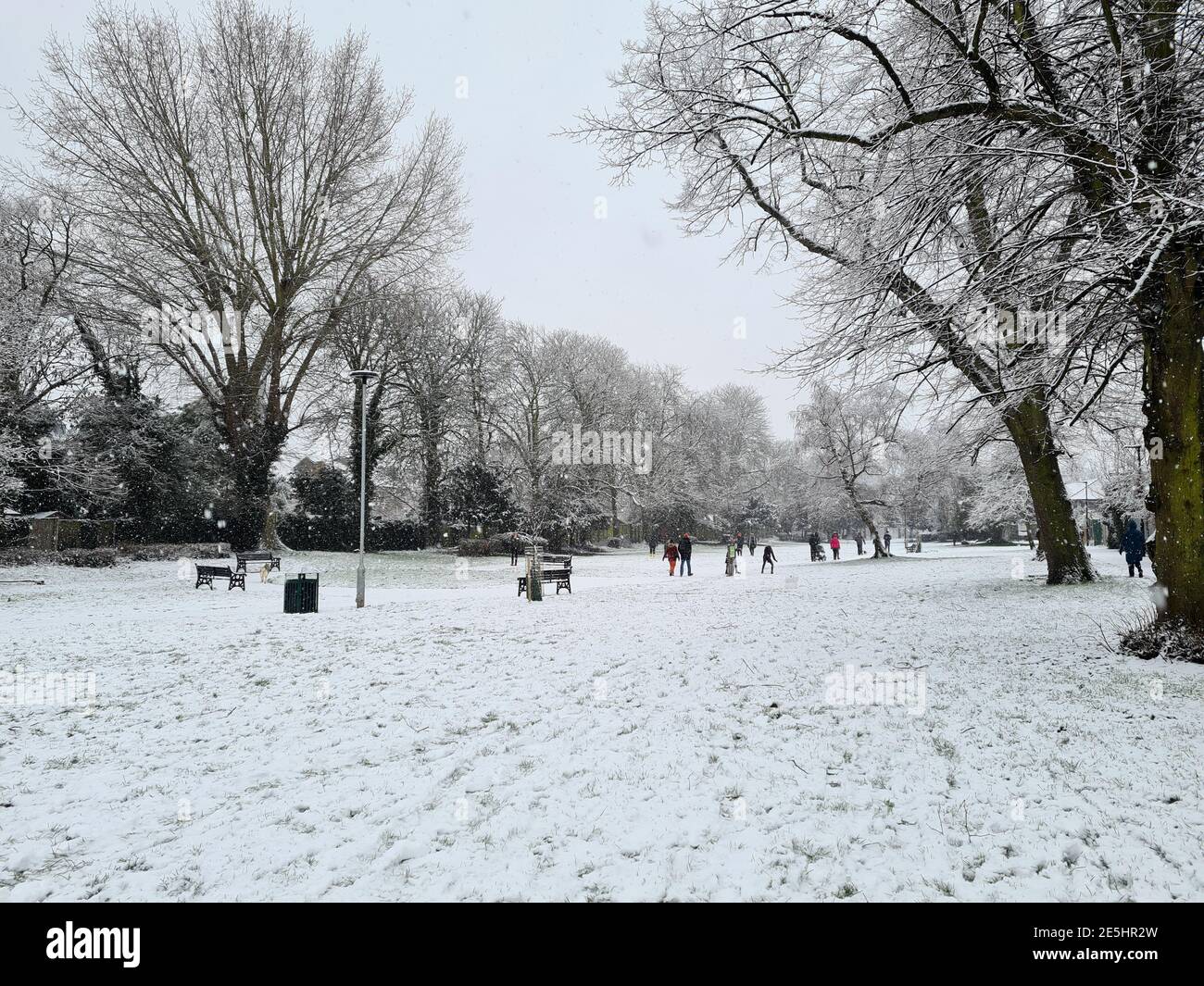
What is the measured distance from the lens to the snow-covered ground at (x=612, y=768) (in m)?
3.28

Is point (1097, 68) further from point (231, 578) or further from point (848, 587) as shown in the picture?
point (231, 578)

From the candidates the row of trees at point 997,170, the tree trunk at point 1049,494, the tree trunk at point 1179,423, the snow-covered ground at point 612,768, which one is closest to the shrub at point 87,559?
the snow-covered ground at point 612,768

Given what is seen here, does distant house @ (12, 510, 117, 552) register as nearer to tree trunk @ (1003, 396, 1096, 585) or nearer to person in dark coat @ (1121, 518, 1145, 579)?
tree trunk @ (1003, 396, 1096, 585)

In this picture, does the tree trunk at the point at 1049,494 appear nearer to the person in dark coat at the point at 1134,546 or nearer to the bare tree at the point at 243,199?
the person in dark coat at the point at 1134,546

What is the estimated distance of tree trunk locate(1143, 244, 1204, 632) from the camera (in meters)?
6.59

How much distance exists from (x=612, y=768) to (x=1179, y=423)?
22.9 ft

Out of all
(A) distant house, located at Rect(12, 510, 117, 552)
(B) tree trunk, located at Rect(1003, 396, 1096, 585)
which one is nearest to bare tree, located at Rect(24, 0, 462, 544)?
(A) distant house, located at Rect(12, 510, 117, 552)

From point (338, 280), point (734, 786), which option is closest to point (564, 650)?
point (734, 786)

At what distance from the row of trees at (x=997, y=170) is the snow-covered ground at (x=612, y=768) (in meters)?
3.42

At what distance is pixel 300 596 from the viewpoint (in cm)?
1253

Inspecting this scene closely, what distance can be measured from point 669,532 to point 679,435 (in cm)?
964

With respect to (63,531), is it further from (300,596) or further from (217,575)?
(300,596)

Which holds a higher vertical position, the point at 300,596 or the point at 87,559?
the point at 87,559

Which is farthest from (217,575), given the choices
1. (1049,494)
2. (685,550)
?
(1049,494)
